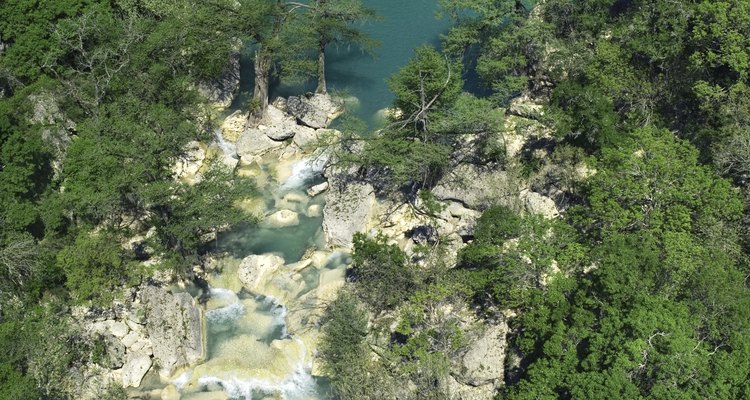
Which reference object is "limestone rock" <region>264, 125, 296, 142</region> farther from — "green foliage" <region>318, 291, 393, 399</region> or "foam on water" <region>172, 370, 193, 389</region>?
"foam on water" <region>172, 370, 193, 389</region>

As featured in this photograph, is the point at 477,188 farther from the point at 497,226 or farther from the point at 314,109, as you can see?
the point at 314,109

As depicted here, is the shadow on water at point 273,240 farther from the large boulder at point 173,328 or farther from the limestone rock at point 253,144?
the limestone rock at point 253,144

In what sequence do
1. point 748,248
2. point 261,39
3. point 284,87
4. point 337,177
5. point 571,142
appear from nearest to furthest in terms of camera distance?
point 748,248
point 571,142
point 337,177
point 261,39
point 284,87

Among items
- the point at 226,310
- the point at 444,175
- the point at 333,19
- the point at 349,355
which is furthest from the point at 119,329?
the point at 333,19

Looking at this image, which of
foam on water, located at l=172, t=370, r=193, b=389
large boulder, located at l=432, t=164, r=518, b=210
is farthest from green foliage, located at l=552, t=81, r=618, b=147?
foam on water, located at l=172, t=370, r=193, b=389

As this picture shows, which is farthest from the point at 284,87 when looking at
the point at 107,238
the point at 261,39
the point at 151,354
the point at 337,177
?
the point at 151,354

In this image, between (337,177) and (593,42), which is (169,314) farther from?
(593,42)

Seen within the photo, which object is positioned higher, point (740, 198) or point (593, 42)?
point (593, 42)
